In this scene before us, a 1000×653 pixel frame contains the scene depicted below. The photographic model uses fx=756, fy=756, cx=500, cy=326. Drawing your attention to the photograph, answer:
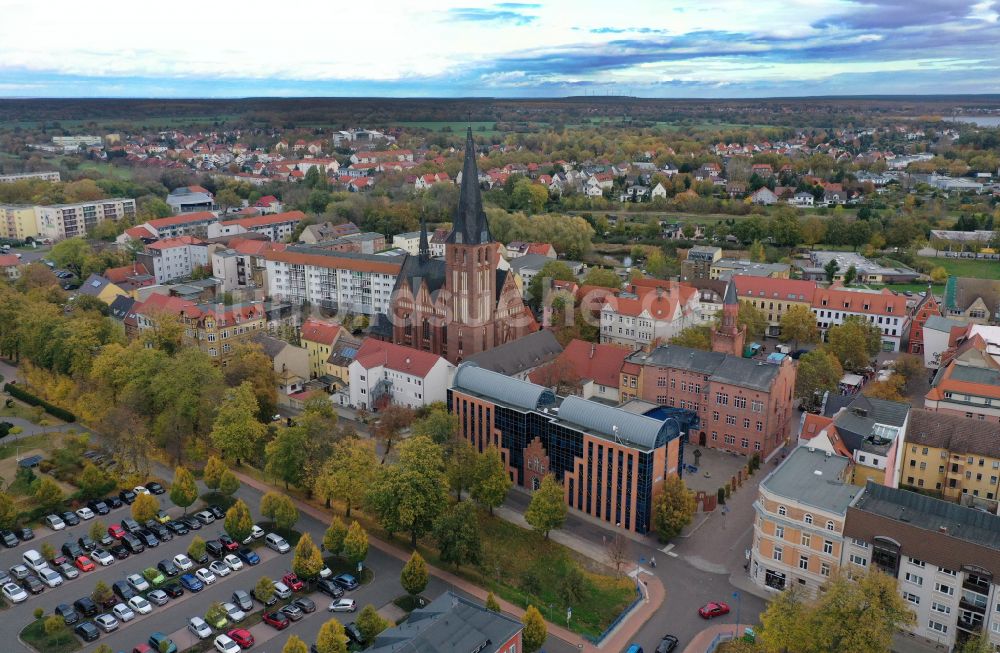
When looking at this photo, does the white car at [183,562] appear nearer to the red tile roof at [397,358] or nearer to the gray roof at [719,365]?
the red tile roof at [397,358]

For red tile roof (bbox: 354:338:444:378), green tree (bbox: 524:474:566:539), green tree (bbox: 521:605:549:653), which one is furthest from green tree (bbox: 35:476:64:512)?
green tree (bbox: 521:605:549:653)

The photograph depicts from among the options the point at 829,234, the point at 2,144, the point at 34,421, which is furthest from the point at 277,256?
the point at 2,144

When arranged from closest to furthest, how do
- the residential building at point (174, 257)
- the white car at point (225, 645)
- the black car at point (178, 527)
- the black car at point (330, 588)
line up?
the white car at point (225, 645), the black car at point (330, 588), the black car at point (178, 527), the residential building at point (174, 257)

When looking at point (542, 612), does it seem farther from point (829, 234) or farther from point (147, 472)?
point (829, 234)

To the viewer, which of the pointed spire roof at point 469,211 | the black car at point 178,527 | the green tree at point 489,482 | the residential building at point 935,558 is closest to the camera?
the residential building at point 935,558

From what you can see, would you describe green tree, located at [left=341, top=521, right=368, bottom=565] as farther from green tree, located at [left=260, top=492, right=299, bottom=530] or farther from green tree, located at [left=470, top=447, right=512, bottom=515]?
green tree, located at [left=470, top=447, right=512, bottom=515]

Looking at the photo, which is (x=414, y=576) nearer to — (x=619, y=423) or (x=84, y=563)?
(x=619, y=423)

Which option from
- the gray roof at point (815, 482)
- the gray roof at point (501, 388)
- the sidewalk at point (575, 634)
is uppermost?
the gray roof at point (501, 388)

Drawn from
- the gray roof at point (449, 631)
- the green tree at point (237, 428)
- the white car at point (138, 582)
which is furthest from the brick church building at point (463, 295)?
the gray roof at point (449, 631)
